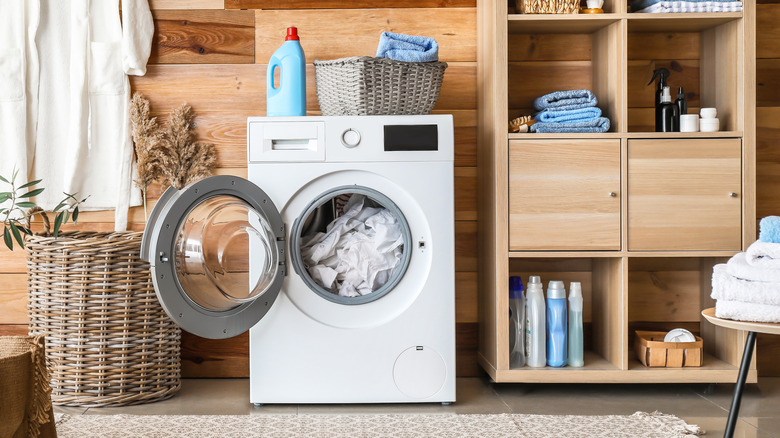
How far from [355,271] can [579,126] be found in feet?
2.82

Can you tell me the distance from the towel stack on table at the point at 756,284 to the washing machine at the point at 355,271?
0.77 meters

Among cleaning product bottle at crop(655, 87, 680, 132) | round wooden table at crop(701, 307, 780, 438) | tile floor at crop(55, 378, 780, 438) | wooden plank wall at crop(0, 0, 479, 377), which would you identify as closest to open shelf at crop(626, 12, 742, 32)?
cleaning product bottle at crop(655, 87, 680, 132)

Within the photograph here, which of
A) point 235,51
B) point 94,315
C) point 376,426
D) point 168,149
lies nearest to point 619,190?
point 376,426

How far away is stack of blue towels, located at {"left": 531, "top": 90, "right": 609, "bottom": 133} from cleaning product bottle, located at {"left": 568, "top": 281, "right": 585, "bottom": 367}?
1.72 ft

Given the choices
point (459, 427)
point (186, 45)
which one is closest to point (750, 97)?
point (459, 427)

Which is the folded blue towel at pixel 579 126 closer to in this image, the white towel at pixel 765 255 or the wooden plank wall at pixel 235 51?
the wooden plank wall at pixel 235 51

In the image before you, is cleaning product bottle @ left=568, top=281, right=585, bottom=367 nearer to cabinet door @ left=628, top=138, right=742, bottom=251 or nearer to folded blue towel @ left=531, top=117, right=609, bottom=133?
cabinet door @ left=628, top=138, right=742, bottom=251

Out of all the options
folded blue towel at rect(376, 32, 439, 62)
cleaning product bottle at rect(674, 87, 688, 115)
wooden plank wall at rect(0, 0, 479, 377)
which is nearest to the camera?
folded blue towel at rect(376, 32, 439, 62)

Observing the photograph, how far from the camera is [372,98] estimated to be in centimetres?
201

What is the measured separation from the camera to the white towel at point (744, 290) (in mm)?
1470

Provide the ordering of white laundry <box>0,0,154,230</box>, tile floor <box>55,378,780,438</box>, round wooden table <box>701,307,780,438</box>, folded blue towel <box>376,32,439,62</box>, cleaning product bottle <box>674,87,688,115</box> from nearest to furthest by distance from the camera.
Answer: round wooden table <box>701,307,780,438</box>
tile floor <box>55,378,780,438</box>
folded blue towel <box>376,32,439,62</box>
cleaning product bottle <box>674,87,688,115</box>
white laundry <box>0,0,154,230</box>

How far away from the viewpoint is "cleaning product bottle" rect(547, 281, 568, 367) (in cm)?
212

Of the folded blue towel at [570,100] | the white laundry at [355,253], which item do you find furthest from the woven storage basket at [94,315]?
the folded blue towel at [570,100]

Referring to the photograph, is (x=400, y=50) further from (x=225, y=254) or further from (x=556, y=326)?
(x=556, y=326)
